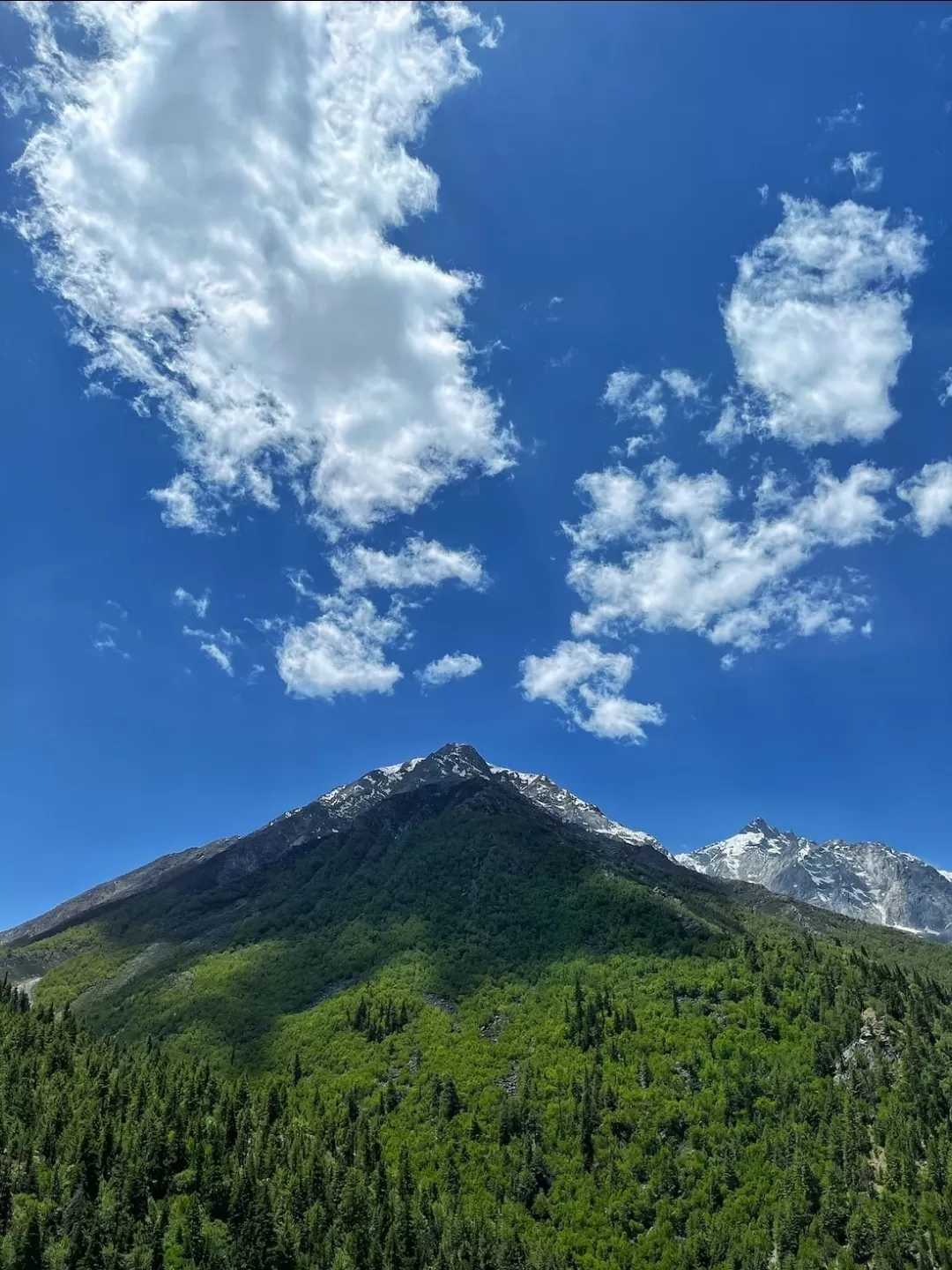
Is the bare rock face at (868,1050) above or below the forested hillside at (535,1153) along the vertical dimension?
above

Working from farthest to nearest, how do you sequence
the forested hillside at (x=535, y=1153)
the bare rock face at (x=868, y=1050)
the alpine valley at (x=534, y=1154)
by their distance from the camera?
the bare rock face at (x=868, y=1050), the forested hillside at (x=535, y=1153), the alpine valley at (x=534, y=1154)

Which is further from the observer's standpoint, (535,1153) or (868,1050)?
(535,1153)

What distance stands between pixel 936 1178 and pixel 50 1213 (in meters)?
147

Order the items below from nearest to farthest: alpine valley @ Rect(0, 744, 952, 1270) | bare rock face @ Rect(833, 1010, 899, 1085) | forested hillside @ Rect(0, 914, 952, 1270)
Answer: alpine valley @ Rect(0, 744, 952, 1270), forested hillside @ Rect(0, 914, 952, 1270), bare rock face @ Rect(833, 1010, 899, 1085)

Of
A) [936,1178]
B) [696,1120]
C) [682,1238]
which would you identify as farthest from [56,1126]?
[936,1178]

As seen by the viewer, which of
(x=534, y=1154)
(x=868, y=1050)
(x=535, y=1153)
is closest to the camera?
(x=868, y=1050)

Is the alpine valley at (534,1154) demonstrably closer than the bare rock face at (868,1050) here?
Yes

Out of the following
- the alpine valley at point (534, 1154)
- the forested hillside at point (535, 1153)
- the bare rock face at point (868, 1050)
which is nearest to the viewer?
the alpine valley at point (534, 1154)

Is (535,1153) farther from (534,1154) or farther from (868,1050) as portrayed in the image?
(868,1050)

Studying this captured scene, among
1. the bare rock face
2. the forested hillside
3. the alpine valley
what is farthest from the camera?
the bare rock face

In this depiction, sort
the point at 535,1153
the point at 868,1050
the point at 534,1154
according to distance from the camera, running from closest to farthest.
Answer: the point at 868,1050 → the point at 534,1154 → the point at 535,1153

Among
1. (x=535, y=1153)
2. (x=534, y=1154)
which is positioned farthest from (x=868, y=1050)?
(x=534, y=1154)

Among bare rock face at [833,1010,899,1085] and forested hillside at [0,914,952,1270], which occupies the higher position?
bare rock face at [833,1010,899,1085]

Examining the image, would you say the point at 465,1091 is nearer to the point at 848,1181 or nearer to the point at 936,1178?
the point at 848,1181
